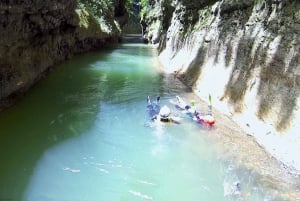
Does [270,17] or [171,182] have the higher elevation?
[270,17]

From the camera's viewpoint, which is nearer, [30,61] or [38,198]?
[38,198]

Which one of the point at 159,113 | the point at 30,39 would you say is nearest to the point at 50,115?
the point at 159,113

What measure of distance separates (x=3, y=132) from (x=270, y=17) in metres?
11.0

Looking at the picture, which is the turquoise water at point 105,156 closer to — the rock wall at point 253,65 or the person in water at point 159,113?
the person in water at point 159,113

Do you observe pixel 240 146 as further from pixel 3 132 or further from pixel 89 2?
pixel 89 2

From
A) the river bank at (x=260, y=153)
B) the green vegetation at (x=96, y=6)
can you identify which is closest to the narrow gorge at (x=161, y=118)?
the river bank at (x=260, y=153)

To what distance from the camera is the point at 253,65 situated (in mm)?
15141

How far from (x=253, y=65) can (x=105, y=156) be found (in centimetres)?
726

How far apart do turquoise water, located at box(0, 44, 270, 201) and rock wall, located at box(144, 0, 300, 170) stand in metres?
1.98

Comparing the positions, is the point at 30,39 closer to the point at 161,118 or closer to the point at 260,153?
→ the point at 161,118

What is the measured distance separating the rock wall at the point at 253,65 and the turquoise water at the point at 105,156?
1.98m

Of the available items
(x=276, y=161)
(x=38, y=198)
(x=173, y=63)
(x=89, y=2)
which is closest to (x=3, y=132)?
(x=38, y=198)

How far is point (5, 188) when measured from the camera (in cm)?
913

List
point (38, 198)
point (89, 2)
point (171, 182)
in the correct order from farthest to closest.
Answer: point (89, 2)
point (171, 182)
point (38, 198)
